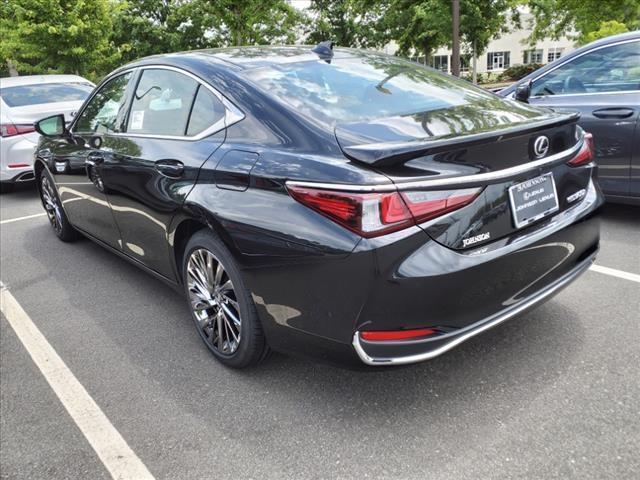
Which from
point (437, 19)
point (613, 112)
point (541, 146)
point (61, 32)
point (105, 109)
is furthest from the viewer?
point (437, 19)

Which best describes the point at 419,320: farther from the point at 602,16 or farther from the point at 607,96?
the point at 602,16

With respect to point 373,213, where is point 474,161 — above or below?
above

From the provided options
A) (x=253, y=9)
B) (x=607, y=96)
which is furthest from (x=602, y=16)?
(x=607, y=96)

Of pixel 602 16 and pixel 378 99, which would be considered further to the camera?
pixel 602 16

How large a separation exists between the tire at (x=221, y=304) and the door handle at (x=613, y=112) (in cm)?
358

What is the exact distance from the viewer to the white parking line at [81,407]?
227cm

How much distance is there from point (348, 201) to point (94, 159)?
8.31 ft

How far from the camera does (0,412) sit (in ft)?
8.83

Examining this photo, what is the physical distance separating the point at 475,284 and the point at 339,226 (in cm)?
58

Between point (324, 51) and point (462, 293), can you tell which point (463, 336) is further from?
point (324, 51)

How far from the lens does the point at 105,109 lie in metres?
4.05

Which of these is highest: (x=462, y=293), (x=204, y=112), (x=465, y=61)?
(x=465, y=61)

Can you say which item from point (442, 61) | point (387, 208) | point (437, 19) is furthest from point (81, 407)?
point (442, 61)

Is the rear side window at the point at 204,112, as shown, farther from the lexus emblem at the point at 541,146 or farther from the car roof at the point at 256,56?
the lexus emblem at the point at 541,146
